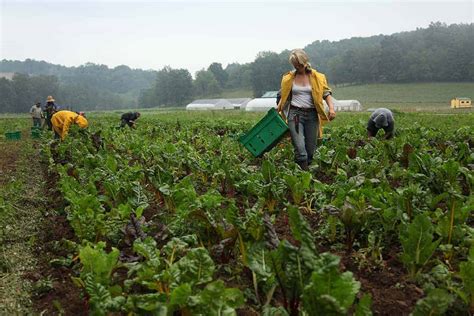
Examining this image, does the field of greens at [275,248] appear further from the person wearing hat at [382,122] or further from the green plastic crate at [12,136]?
the green plastic crate at [12,136]

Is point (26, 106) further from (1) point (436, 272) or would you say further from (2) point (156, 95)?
(1) point (436, 272)

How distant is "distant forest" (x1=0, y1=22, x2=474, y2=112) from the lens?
75500 mm

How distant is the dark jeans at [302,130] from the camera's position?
6.16 meters

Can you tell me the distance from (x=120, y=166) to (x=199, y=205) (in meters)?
3.24

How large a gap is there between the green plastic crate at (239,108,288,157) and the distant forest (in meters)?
75.9

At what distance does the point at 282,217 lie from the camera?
423 cm

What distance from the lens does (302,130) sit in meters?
6.28

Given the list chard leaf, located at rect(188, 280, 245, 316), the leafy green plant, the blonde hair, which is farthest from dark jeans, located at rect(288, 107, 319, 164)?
chard leaf, located at rect(188, 280, 245, 316)

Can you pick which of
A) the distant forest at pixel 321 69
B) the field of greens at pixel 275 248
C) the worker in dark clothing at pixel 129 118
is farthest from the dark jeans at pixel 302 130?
the distant forest at pixel 321 69

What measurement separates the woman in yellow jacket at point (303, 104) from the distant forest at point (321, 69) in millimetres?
75999

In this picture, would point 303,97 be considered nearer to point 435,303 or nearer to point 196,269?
point 196,269

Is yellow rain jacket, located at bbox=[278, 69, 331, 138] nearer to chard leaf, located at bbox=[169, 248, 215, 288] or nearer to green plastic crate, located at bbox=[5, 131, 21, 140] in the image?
chard leaf, located at bbox=[169, 248, 215, 288]

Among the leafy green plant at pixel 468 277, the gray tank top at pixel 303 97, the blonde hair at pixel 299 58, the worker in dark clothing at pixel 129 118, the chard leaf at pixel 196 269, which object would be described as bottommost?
the leafy green plant at pixel 468 277

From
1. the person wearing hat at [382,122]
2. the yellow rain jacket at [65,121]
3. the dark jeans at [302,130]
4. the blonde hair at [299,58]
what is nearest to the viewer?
the blonde hair at [299,58]
